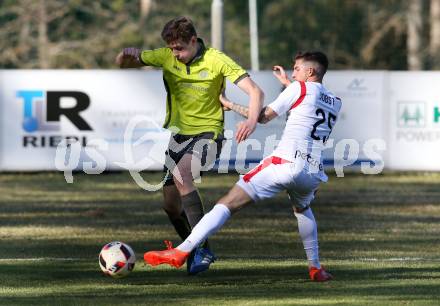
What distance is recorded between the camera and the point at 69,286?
32.8 feet

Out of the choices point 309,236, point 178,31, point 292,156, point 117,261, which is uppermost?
point 178,31

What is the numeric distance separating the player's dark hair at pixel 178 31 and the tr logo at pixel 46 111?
12819 mm

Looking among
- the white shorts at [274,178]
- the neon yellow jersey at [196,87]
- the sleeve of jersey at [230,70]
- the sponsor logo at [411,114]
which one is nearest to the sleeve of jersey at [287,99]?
the white shorts at [274,178]

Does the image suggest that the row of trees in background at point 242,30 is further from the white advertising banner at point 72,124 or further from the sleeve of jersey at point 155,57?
the sleeve of jersey at point 155,57

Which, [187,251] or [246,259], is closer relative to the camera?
[187,251]

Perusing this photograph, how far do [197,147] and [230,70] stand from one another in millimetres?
696

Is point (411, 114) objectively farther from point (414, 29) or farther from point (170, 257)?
point (414, 29)

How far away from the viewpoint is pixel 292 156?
984 cm

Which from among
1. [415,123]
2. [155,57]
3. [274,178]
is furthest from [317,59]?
[415,123]

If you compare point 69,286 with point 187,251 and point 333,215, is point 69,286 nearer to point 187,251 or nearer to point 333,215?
point 187,251

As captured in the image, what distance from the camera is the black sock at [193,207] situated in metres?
10.6

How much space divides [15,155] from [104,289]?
1375cm

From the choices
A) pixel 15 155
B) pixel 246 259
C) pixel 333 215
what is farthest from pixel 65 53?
pixel 246 259

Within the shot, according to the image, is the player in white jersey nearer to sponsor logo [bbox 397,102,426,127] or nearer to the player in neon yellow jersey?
the player in neon yellow jersey
